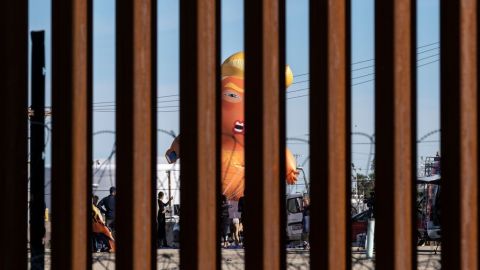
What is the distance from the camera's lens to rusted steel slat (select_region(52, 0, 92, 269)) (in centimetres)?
361

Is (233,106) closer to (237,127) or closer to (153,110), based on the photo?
(237,127)

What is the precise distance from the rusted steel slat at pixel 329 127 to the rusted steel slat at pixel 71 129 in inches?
35.1

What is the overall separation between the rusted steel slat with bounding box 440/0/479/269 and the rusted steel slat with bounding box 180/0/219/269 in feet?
2.91

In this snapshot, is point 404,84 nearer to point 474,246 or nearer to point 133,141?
point 474,246

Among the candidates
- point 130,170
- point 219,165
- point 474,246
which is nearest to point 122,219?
point 130,170

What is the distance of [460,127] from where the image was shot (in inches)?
137

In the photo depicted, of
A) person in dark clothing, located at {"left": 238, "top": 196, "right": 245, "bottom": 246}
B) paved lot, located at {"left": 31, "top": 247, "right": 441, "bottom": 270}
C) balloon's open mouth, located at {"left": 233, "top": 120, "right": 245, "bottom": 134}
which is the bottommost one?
paved lot, located at {"left": 31, "top": 247, "right": 441, "bottom": 270}

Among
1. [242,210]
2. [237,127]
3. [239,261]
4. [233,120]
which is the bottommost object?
[239,261]

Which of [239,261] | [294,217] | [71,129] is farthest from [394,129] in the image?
[294,217]

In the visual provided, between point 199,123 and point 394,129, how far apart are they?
74 centimetres

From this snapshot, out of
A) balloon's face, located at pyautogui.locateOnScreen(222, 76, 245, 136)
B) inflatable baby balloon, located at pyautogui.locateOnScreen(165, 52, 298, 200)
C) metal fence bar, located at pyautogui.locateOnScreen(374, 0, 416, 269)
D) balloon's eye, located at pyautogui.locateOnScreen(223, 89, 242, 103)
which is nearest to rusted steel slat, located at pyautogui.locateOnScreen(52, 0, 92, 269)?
metal fence bar, located at pyautogui.locateOnScreen(374, 0, 416, 269)

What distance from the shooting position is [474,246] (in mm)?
3553
